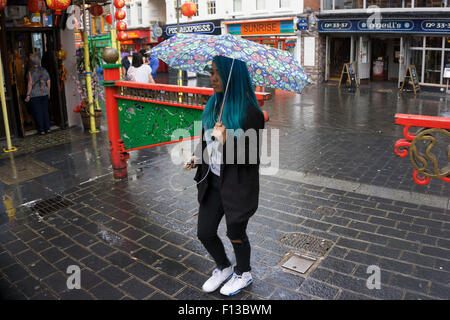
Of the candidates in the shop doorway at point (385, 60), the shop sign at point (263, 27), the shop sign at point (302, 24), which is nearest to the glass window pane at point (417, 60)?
the shop doorway at point (385, 60)

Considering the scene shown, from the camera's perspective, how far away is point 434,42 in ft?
58.6

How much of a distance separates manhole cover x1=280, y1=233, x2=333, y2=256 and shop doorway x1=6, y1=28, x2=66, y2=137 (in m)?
7.38

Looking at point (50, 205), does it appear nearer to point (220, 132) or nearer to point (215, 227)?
point (215, 227)

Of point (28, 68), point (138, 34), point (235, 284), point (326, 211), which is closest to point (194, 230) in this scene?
point (235, 284)

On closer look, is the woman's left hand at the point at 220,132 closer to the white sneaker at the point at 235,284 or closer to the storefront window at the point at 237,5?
the white sneaker at the point at 235,284

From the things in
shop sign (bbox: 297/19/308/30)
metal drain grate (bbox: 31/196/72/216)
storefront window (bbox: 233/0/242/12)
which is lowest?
metal drain grate (bbox: 31/196/72/216)

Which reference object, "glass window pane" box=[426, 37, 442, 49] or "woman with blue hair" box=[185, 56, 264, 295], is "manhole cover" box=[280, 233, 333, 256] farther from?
"glass window pane" box=[426, 37, 442, 49]

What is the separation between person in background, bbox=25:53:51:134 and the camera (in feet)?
30.9

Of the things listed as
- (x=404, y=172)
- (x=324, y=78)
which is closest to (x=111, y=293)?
(x=404, y=172)

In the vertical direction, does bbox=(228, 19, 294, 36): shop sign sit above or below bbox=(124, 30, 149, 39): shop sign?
below

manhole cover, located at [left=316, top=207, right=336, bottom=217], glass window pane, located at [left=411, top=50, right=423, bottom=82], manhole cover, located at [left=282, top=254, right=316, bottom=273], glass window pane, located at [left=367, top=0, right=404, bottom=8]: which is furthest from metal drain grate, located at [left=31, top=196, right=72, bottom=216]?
glass window pane, located at [left=367, top=0, right=404, bottom=8]

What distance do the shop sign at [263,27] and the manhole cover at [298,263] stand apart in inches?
798

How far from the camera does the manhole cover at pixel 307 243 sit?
14.1 feet

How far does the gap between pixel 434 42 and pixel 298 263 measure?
671 inches
